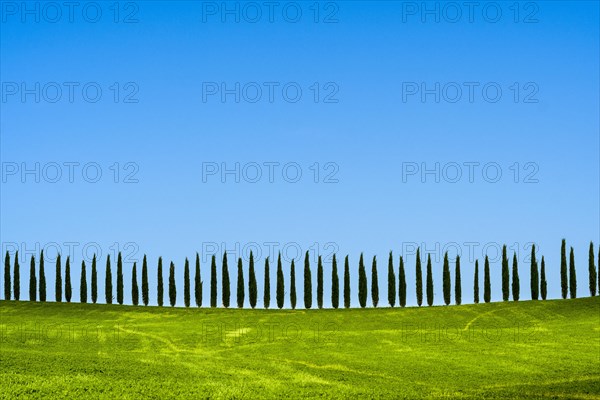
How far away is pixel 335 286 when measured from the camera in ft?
251

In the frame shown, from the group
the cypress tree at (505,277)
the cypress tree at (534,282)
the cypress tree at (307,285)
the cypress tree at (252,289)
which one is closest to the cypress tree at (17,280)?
the cypress tree at (252,289)

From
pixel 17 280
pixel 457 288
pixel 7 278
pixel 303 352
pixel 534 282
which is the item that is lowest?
pixel 303 352

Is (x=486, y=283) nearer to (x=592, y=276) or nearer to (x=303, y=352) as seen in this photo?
(x=592, y=276)

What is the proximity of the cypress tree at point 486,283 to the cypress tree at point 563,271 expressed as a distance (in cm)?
731

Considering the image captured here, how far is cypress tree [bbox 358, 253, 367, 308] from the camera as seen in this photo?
75.7m

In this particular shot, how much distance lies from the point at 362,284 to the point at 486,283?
11.8 m

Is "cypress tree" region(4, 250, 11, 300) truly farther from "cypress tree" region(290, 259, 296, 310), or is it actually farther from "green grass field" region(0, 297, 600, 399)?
"cypress tree" region(290, 259, 296, 310)

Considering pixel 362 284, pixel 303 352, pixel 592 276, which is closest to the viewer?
pixel 303 352

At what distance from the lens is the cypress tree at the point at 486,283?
75.9 meters

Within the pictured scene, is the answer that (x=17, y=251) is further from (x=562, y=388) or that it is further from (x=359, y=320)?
(x=562, y=388)

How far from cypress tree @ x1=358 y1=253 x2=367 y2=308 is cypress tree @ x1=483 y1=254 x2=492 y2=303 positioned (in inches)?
446

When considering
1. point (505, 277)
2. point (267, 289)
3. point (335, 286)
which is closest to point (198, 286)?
point (267, 289)

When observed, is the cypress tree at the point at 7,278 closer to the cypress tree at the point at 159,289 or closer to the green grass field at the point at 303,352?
the green grass field at the point at 303,352

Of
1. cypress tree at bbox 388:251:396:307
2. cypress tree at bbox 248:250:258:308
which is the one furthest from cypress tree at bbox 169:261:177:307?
cypress tree at bbox 388:251:396:307
